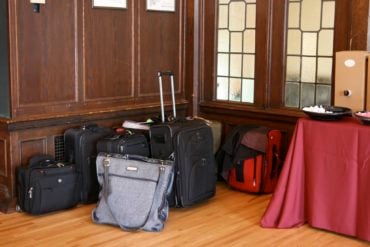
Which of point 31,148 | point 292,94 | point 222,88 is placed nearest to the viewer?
point 31,148

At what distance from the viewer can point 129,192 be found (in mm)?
4031

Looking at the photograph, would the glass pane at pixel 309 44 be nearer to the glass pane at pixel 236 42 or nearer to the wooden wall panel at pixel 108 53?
the glass pane at pixel 236 42

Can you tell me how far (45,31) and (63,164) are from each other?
1.05m

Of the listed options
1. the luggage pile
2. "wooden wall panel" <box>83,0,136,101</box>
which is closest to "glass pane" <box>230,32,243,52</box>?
"wooden wall panel" <box>83,0,136,101</box>

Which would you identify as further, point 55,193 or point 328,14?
point 328,14

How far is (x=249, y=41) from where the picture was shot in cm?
532

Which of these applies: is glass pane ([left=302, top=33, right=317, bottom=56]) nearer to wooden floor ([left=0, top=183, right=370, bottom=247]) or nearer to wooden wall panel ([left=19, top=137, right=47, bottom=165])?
wooden floor ([left=0, top=183, right=370, bottom=247])

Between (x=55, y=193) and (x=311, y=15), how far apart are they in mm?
2579

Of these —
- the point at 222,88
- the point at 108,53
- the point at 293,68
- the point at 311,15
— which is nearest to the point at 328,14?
the point at 311,15

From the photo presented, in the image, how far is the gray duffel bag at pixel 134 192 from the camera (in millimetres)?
3982

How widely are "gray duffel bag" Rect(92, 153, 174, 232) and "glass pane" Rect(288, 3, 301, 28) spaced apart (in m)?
1.80

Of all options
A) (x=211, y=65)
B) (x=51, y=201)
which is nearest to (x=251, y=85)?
(x=211, y=65)

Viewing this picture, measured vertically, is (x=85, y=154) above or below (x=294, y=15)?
below

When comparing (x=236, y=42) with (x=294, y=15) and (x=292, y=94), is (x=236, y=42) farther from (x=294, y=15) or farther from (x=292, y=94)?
(x=292, y=94)
